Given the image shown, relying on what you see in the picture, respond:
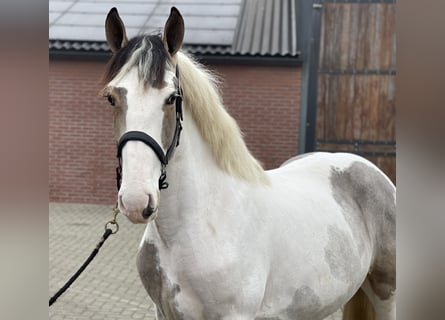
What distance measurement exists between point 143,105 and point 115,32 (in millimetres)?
334

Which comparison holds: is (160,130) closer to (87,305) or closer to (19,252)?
(19,252)

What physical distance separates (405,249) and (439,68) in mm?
359

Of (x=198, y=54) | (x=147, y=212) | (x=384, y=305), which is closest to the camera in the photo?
(x=147, y=212)

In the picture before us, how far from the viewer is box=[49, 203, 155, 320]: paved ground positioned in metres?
4.18

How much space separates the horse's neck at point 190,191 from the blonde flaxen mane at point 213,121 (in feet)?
0.12

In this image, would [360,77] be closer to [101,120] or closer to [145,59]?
[101,120]

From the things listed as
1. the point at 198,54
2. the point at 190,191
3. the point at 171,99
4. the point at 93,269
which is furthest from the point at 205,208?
the point at 198,54

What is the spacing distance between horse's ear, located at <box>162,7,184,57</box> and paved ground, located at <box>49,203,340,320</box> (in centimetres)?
292

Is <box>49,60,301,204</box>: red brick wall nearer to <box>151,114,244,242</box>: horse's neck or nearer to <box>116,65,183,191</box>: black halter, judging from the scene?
<box>151,114,244,242</box>: horse's neck

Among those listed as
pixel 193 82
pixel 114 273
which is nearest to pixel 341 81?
pixel 114 273

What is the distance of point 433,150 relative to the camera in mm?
890

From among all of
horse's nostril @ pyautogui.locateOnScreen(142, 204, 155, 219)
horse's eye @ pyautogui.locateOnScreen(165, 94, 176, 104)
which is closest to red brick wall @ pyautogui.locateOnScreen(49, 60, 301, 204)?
horse's eye @ pyautogui.locateOnScreen(165, 94, 176, 104)

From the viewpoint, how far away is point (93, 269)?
5.34 meters

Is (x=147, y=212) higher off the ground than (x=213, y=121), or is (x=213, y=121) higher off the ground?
(x=213, y=121)
